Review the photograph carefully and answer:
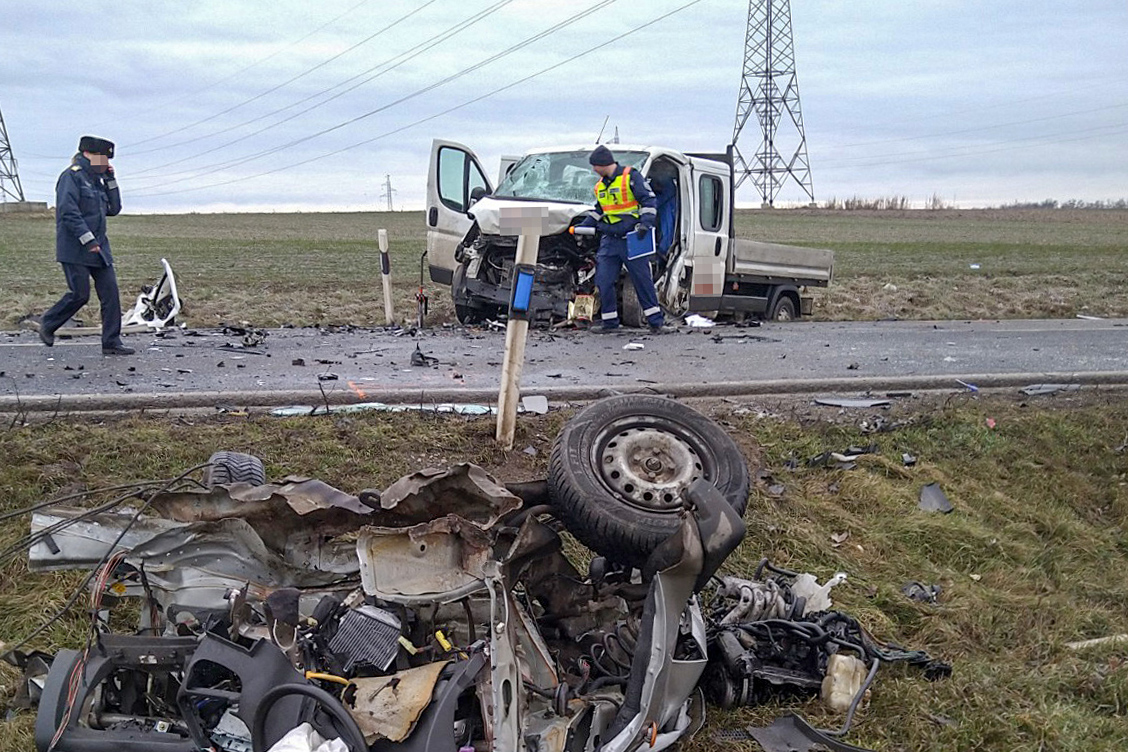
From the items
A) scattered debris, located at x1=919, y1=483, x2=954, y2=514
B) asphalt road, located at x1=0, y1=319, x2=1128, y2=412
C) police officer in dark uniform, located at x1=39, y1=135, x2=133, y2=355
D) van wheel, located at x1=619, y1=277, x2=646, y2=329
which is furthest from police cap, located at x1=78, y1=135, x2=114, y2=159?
scattered debris, located at x1=919, y1=483, x2=954, y2=514

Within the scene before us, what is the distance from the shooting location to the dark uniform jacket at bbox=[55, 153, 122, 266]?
22.7 ft

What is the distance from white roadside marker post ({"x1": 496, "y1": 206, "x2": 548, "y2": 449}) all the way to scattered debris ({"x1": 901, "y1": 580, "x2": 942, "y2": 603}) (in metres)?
2.22

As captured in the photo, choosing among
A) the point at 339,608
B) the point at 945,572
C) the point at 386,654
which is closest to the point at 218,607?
the point at 339,608

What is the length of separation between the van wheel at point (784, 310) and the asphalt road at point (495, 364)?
84.0 inches

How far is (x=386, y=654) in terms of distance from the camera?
2.73 m

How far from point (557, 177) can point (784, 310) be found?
406 centimetres

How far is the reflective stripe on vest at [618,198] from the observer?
872 centimetres

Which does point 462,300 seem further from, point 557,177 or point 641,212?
point 641,212

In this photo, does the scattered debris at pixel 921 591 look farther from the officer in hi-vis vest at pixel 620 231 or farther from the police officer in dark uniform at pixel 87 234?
the police officer in dark uniform at pixel 87 234

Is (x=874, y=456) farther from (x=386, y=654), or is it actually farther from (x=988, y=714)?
(x=386, y=654)

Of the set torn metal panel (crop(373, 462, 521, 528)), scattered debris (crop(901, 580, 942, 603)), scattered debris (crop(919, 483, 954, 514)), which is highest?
torn metal panel (crop(373, 462, 521, 528))

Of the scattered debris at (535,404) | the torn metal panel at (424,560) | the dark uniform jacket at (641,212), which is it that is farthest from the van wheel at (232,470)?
the dark uniform jacket at (641,212)

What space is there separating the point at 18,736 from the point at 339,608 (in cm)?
118

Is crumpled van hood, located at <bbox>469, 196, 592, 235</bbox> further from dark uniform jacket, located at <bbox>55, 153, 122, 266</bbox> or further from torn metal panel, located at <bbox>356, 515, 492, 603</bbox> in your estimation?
torn metal panel, located at <bbox>356, 515, 492, 603</bbox>
